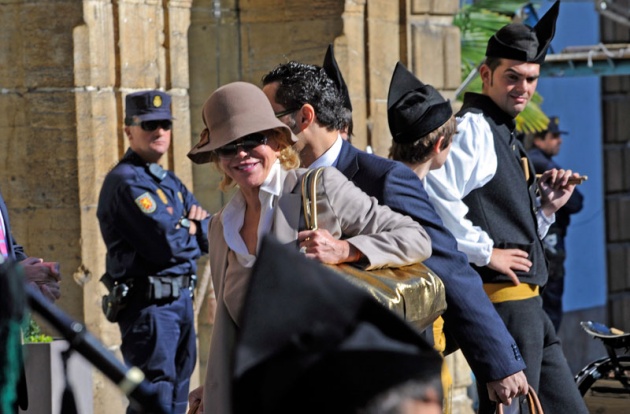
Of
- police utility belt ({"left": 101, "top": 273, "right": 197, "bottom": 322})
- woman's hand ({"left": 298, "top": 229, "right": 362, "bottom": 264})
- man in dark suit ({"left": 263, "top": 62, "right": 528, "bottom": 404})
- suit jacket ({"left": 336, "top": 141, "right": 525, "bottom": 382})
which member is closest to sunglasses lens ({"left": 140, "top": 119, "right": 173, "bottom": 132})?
police utility belt ({"left": 101, "top": 273, "right": 197, "bottom": 322})

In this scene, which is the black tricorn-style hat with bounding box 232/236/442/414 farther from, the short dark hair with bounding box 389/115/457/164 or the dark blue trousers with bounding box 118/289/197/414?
the dark blue trousers with bounding box 118/289/197/414

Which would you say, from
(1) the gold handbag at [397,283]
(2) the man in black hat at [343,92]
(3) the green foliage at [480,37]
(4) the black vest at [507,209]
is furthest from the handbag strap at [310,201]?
(3) the green foliage at [480,37]

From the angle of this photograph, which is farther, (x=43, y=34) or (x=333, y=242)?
(x=43, y=34)

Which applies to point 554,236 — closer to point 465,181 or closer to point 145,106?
point 145,106

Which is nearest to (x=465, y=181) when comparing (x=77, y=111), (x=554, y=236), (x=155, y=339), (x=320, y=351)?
(x=155, y=339)

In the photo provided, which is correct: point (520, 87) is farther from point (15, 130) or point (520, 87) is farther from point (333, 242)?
point (15, 130)

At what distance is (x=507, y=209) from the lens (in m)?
5.77

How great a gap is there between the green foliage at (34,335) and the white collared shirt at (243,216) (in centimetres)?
233

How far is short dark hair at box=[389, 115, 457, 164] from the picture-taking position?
527 centimetres

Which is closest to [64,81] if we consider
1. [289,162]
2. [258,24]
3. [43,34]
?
[43,34]

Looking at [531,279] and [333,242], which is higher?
[333,242]

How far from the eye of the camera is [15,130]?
765 cm

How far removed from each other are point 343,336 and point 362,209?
2.05m

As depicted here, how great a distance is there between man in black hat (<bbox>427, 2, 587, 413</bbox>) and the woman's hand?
5.47 feet
